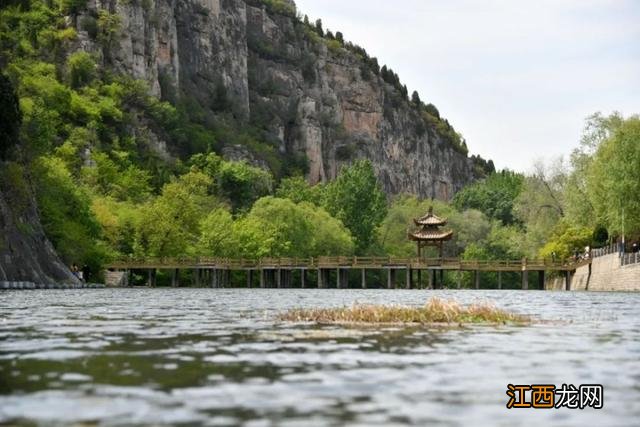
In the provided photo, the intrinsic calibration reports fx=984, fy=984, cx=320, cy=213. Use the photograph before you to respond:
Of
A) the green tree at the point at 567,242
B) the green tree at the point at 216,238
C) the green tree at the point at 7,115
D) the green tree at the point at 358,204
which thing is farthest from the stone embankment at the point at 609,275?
the green tree at the point at 7,115

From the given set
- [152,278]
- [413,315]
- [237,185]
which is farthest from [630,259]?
[237,185]

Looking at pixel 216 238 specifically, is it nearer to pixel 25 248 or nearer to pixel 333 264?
pixel 333 264

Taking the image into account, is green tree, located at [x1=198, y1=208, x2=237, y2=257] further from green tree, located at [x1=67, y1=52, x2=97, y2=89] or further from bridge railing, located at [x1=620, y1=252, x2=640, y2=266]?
bridge railing, located at [x1=620, y1=252, x2=640, y2=266]

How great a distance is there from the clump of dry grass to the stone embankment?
47.3 m

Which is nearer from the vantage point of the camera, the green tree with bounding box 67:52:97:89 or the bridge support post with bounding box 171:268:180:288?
the bridge support post with bounding box 171:268:180:288

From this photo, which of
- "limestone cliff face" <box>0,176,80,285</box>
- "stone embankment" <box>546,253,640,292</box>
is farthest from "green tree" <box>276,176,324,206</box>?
"limestone cliff face" <box>0,176,80,285</box>

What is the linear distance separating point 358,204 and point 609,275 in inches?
2266

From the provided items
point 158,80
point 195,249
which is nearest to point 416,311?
point 195,249

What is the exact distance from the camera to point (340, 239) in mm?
118250

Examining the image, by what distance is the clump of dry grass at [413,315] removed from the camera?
76.6 feet

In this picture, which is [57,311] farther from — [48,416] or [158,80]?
[158,80]

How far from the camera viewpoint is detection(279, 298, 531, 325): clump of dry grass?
76.6ft

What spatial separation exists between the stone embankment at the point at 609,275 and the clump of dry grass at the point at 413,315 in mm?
47273

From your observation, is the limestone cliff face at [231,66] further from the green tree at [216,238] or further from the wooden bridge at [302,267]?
the wooden bridge at [302,267]
